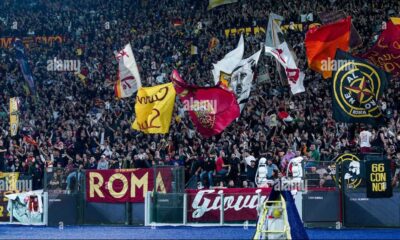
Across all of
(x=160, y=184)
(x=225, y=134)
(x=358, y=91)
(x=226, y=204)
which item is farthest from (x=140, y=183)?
(x=358, y=91)

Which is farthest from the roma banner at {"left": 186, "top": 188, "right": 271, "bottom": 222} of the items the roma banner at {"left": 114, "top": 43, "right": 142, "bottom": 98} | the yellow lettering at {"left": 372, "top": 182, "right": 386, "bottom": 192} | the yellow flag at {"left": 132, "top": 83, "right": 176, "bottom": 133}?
the roma banner at {"left": 114, "top": 43, "right": 142, "bottom": 98}

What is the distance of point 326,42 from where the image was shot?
104ft

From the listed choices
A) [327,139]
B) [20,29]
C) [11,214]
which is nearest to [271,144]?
[327,139]

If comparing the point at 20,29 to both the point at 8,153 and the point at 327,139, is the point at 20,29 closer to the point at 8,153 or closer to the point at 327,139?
the point at 8,153

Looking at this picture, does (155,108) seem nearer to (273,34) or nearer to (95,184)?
(95,184)

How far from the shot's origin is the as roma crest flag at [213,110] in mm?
29672

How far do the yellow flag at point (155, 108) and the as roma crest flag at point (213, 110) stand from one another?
0.72 m

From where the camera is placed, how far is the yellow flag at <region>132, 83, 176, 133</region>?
1187 inches

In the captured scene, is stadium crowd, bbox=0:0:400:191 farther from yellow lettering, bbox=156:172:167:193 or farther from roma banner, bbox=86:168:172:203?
yellow lettering, bbox=156:172:167:193

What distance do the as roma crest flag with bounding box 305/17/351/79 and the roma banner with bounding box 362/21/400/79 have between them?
119cm

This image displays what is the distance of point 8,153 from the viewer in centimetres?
3547

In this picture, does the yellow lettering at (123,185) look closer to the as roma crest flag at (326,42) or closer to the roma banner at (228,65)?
the roma banner at (228,65)

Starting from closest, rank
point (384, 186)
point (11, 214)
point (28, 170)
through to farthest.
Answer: point (384, 186), point (11, 214), point (28, 170)

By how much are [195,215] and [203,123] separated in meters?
3.79
